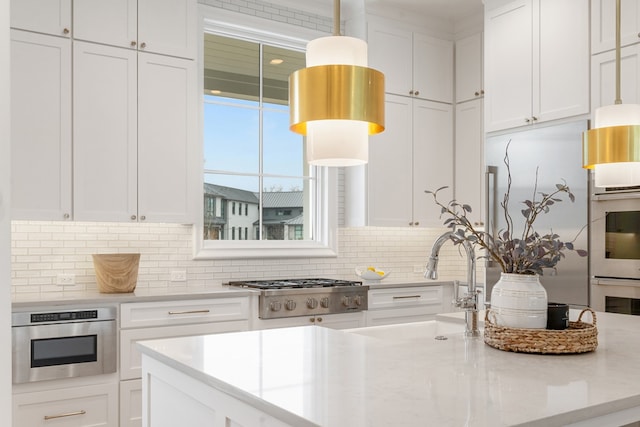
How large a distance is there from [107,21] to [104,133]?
0.76m

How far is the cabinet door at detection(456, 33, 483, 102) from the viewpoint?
5648 mm

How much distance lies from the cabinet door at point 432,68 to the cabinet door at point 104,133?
2606 mm

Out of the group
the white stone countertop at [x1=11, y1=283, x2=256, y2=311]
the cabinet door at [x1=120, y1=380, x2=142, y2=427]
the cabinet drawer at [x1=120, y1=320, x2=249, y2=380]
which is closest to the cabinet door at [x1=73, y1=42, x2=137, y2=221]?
the white stone countertop at [x1=11, y1=283, x2=256, y2=311]

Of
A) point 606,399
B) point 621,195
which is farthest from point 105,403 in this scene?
point 621,195

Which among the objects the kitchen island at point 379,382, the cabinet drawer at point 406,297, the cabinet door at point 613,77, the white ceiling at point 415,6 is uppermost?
the white ceiling at point 415,6

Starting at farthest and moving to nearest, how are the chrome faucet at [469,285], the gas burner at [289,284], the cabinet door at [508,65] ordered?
1. the cabinet door at [508,65]
2. the gas burner at [289,284]
3. the chrome faucet at [469,285]

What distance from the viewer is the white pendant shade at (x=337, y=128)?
1.60 m

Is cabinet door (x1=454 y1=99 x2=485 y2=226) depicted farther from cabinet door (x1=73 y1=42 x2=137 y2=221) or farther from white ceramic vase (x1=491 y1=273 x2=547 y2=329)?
white ceramic vase (x1=491 y1=273 x2=547 y2=329)

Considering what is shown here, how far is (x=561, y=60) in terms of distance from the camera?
444 centimetres

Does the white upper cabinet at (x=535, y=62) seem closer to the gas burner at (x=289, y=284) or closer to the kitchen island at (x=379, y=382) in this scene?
the gas burner at (x=289, y=284)

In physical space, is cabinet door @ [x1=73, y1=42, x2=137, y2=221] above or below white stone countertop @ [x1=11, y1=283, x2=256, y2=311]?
above

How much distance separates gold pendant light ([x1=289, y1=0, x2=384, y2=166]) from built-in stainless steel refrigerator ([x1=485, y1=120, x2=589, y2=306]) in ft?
9.81

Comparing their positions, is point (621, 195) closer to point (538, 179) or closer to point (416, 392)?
point (538, 179)

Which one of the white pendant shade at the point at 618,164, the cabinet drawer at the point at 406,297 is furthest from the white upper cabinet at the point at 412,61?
the white pendant shade at the point at 618,164
